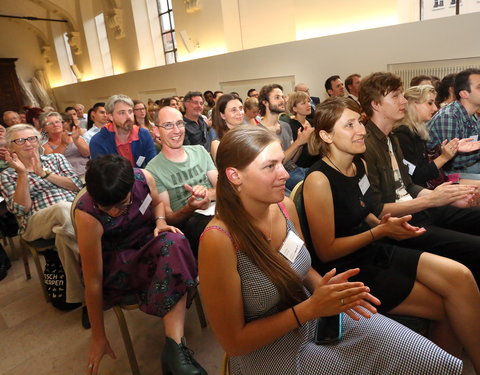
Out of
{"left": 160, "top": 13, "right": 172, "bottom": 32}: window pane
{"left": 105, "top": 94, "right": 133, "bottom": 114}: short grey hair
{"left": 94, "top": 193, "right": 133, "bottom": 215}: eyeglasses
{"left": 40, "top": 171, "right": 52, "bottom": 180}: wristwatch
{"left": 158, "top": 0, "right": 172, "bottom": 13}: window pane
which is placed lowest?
{"left": 94, "top": 193, "right": 133, "bottom": 215}: eyeglasses

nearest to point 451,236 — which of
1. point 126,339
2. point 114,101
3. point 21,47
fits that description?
point 126,339

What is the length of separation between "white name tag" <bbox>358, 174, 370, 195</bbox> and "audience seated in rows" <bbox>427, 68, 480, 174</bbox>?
147 centimetres

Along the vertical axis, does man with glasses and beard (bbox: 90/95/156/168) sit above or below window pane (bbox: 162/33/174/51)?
below

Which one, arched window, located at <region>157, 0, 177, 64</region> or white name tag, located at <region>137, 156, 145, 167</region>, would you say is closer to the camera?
white name tag, located at <region>137, 156, 145, 167</region>

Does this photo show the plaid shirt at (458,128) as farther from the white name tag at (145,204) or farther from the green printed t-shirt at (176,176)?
the white name tag at (145,204)

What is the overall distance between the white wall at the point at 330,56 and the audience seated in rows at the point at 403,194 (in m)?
3.96

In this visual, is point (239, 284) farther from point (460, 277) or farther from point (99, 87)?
point (99, 87)

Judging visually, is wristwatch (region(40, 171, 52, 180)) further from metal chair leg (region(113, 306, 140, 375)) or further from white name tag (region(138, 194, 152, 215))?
metal chair leg (region(113, 306, 140, 375))

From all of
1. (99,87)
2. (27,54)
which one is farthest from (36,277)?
(27,54)

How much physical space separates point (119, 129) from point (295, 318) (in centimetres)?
276

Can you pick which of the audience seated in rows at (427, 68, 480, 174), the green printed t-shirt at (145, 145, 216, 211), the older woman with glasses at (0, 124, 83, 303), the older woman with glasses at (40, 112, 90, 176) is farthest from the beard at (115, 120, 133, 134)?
the audience seated in rows at (427, 68, 480, 174)

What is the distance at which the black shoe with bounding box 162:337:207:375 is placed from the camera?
1422mm

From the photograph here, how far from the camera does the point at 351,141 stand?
1629mm

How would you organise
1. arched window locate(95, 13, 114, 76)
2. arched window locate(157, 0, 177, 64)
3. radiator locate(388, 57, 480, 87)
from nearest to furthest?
1. radiator locate(388, 57, 480, 87)
2. arched window locate(157, 0, 177, 64)
3. arched window locate(95, 13, 114, 76)
